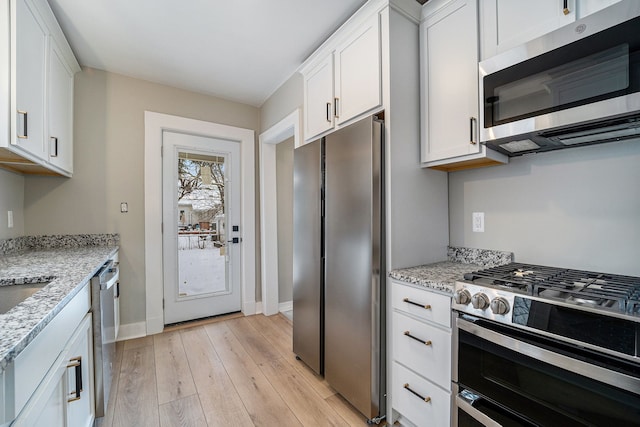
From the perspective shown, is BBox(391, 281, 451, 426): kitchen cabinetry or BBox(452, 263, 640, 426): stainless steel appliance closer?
BBox(452, 263, 640, 426): stainless steel appliance

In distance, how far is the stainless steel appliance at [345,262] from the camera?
1.60m

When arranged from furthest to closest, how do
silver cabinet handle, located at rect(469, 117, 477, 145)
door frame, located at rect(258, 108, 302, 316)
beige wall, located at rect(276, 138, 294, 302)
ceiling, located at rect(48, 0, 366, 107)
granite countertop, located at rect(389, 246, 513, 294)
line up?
beige wall, located at rect(276, 138, 294, 302), door frame, located at rect(258, 108, 302, 316), ceiling, located at rect(48, 0, 366, 107), silver cabinet handle, located at rect(469, 117, 477, 145), granite countertop, located at rect(389, 246, 513, 294)

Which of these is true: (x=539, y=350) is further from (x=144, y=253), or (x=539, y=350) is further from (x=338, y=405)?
(x=144, y=253)

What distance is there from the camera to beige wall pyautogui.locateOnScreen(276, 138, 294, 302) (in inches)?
140

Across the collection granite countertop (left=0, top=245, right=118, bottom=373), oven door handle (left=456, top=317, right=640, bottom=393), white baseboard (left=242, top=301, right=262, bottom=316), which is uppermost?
granite countertop (left=0, top=245, right=118, bottom=373)

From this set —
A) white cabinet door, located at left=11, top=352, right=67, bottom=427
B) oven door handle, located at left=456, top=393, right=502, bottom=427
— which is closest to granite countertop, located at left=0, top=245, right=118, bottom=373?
white cabinet door, located at left=11, top=352, right=67, bottom=427

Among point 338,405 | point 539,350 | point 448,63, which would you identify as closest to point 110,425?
point 338,405

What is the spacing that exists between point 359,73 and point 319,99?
491 millimetres

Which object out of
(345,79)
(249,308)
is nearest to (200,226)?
(249,308)

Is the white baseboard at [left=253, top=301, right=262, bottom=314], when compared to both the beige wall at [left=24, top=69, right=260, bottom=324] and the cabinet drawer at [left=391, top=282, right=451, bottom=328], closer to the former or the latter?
the beige wall at [left=24, top=69, right=260, bottom=324]

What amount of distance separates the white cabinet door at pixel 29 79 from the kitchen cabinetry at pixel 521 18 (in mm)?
2422

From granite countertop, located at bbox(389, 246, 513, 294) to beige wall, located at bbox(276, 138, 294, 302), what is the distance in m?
2.15

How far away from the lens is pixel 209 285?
3.24 meters

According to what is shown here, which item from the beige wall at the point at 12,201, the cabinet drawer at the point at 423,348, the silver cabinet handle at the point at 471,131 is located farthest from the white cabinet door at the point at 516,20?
the beige wall at the point at 12,201
